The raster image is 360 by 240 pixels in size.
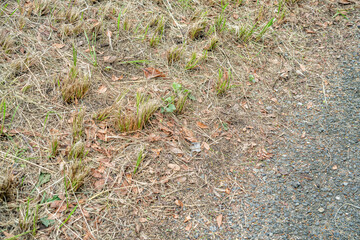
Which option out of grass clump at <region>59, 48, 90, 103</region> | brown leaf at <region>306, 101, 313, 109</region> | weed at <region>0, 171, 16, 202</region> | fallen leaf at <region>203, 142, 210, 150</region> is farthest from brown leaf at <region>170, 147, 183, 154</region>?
brown leaf at <region>306, 101, 313, 109</region>

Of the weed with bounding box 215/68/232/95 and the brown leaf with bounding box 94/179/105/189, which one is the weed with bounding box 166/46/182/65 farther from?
the brown leaf with bounding box 94/179/105/189

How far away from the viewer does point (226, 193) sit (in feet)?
7.89

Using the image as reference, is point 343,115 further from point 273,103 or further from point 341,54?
point 341,54

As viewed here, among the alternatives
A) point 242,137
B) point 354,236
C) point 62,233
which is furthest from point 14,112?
point 354,236

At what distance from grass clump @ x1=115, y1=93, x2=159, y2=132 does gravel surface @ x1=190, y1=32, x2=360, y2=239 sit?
0.91m

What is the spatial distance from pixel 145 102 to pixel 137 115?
16 centimetres

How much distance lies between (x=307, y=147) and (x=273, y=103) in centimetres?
59

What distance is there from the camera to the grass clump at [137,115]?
99.9 inches

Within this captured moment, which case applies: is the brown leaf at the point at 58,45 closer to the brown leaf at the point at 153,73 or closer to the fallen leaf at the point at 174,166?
the brown leaf at the point at 153,73

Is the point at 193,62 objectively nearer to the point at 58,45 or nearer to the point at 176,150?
the point at 176,150

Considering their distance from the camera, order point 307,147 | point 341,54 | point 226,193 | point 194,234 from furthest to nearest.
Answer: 1. point 341,54
2. point 307,147
3. point 226,193
4. point 194,234

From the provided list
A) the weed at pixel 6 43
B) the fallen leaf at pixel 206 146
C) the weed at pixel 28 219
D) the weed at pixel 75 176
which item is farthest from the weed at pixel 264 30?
the weed at pixel 28 219

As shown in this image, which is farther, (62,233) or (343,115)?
(343,115)

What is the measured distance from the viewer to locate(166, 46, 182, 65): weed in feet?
10.2
